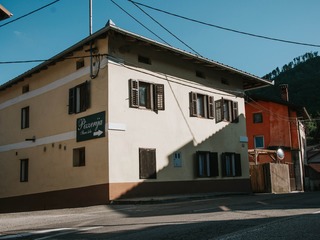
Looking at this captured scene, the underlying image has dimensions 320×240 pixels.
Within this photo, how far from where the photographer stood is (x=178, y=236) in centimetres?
602

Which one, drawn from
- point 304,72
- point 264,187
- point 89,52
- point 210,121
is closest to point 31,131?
point 89,52

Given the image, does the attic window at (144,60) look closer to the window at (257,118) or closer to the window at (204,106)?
the window at (204,106)

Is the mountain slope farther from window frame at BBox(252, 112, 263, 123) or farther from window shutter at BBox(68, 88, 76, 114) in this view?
window shutter at BBox(68, 88, 76, 114)

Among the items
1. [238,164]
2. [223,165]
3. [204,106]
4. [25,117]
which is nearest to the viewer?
[204,106]

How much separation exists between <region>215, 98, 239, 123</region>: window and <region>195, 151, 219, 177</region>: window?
7.13 feet

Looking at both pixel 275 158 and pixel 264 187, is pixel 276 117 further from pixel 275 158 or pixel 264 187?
pixel 264 187

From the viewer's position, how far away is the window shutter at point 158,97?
18.3 meters

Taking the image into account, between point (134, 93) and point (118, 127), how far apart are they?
183cm

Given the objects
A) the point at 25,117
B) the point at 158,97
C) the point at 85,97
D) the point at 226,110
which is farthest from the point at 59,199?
the point at 226,110

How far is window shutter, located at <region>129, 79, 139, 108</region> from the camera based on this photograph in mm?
17219

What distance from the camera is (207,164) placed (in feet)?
67.2

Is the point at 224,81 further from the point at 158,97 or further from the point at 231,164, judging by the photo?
the point at 158,97

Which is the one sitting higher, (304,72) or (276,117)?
(304,72)

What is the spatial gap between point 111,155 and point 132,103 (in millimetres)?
2589
